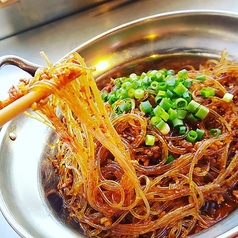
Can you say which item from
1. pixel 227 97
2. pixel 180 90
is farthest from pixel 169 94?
pixel 227 97

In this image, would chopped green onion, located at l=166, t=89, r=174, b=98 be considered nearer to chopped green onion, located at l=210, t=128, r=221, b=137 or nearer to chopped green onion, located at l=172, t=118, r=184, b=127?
chopped green onion, located at l=172, t=118, r=184, b=127

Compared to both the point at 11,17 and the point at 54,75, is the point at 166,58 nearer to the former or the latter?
the point at 54,75

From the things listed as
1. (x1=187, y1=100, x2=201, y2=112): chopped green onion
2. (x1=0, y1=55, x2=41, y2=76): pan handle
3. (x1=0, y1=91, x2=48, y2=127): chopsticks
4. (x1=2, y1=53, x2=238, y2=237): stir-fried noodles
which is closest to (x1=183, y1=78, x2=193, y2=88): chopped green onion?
(x1=2, y1=53, x2=238, y2=237): stir-fried noodles

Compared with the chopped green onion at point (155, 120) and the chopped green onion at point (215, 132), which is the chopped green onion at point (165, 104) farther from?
the chopped green onion at point (215, 132)

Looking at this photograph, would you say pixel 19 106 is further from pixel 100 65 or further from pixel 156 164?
pixel 100 65

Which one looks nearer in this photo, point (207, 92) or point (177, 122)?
point (177, 122)
